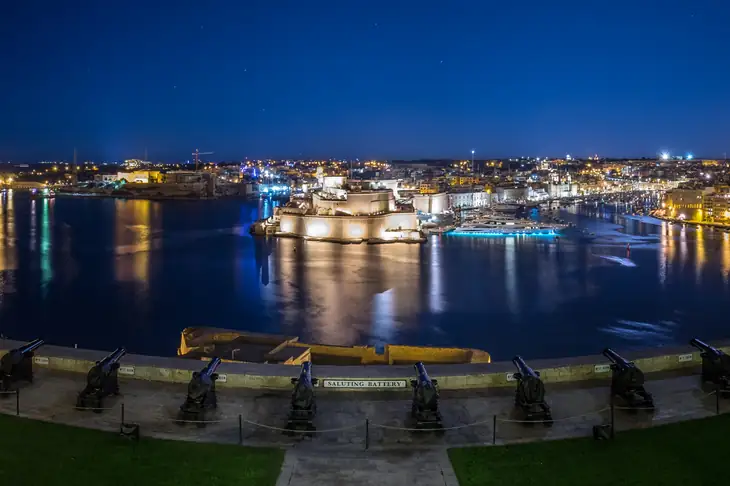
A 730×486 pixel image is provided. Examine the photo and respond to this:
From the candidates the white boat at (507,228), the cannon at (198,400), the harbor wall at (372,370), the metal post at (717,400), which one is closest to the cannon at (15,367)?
the harbor wall at (372,370)

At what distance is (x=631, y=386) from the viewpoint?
245cm

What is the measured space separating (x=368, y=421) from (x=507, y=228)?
2343 cm

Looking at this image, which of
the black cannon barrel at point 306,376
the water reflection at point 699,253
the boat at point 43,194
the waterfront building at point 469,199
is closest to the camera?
the black cannon barrel at point 306,376

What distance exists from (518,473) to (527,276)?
→ 1256cm

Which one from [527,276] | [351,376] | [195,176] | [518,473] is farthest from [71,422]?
[195,176]

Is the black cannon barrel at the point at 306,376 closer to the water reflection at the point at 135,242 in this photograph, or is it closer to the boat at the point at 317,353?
the boat at the point at 317,353

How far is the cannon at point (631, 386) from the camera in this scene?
2.42m

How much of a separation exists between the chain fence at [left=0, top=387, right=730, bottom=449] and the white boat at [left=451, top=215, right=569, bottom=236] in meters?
21.9

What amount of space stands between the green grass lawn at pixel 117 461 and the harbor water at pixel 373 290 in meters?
Result: 5.87

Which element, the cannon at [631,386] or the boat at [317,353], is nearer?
the cannon at [631,386]

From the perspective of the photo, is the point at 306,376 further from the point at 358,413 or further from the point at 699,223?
the point at 699,223

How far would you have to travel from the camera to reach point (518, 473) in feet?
6.44

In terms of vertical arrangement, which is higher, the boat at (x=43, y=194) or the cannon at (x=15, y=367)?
the boat at (x=43, y=194)

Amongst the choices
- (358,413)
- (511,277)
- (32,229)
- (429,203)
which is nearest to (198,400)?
(358,413)
